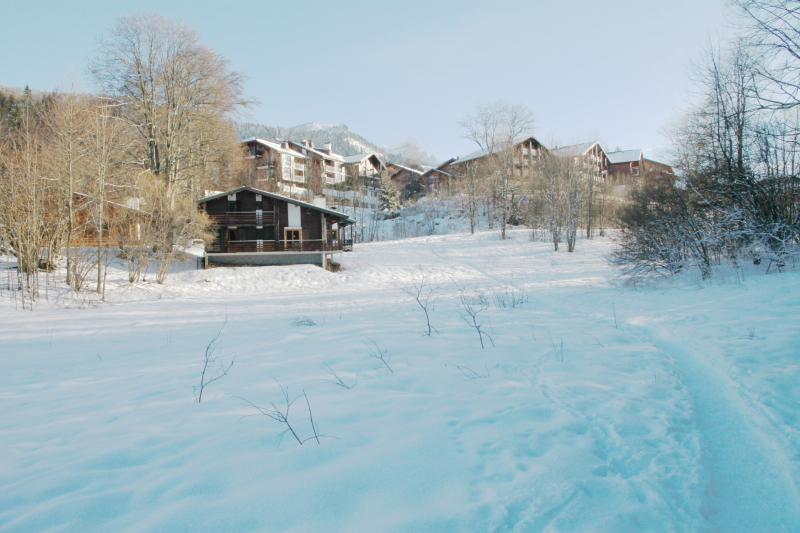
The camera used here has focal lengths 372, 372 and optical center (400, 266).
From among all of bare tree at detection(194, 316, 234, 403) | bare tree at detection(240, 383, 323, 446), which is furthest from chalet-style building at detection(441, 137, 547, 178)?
bare tree at detection(240, 383, 323, 446)

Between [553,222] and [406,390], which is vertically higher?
[553,222]

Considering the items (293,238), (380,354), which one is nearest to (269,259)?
(293,238)

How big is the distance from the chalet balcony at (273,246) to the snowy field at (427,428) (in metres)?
19.0

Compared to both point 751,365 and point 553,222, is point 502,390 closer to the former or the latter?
point 751,365

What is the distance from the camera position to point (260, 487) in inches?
106

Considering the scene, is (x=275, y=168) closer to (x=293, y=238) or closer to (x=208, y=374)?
(x=293, y=238)

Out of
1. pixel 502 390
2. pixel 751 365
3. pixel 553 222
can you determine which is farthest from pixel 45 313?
pixel 553 222

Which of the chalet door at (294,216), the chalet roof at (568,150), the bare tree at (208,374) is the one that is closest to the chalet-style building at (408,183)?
the chalet roof at (568,150)

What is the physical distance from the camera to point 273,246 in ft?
89.8

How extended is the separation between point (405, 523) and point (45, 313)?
53.1 feet

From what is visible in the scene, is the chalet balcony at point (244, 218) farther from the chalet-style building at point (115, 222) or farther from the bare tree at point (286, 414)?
the bare tree at point (286, 414)

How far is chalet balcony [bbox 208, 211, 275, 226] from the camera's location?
1071 inches

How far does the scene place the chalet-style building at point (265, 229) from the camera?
2698 centimetres

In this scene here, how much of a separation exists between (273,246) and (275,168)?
32.6 metres
